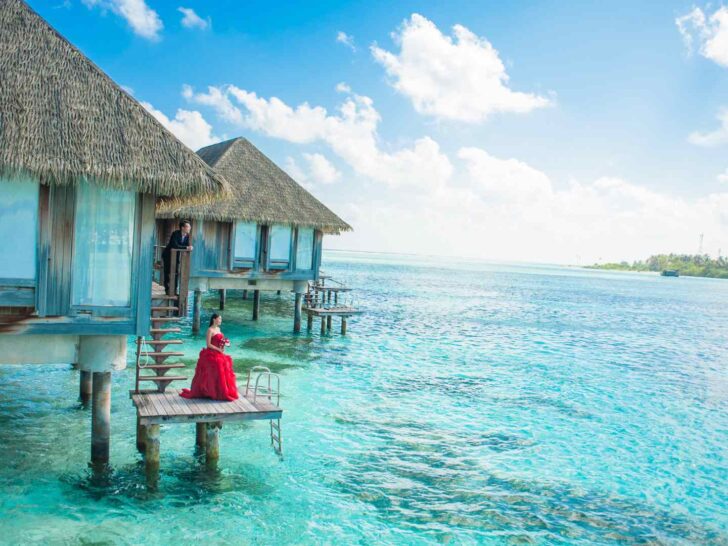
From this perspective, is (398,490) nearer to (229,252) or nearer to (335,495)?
(335,495)

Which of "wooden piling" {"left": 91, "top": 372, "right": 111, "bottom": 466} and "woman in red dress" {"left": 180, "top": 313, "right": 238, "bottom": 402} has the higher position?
"woman in red dress" {"left": 180, "top": 313, "right": 238, "bottom": 402}

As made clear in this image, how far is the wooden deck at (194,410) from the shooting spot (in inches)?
327

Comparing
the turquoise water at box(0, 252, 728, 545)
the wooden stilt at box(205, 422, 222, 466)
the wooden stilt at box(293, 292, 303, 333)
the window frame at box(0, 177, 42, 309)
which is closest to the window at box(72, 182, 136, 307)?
the window frame at box(0, 177, 42, 309)

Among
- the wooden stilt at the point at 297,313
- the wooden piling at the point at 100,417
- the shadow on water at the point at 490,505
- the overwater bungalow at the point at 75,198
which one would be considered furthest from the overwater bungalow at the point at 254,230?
the shadow on water at the point at 490,505

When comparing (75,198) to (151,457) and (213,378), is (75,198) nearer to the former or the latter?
(213,378)

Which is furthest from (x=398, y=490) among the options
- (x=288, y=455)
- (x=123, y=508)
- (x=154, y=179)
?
(x=154, y=179)

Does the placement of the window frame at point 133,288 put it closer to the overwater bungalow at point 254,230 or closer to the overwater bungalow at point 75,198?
the overwater bungalow at point 75,198

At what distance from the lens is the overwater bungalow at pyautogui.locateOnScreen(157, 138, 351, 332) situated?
67.0 feet

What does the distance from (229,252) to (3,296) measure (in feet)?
42.3

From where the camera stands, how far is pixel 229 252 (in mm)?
20875

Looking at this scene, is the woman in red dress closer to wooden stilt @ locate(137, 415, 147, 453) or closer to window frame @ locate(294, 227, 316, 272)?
wooden stilt @ locate(137, 415, 147, 453)

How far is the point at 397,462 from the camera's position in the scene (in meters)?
10.9

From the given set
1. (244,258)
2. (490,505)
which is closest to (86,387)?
(490,505)

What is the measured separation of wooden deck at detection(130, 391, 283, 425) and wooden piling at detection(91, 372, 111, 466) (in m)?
0.46
